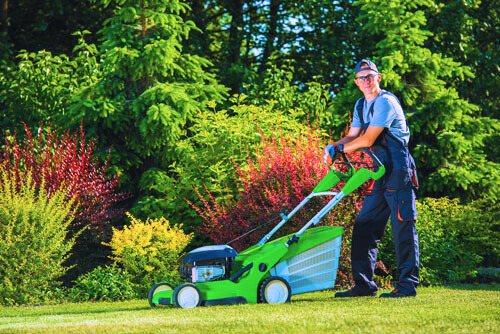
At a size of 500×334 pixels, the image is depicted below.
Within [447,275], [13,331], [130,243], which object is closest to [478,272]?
[447,275]

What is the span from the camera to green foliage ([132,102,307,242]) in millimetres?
10031

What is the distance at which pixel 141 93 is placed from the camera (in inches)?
460

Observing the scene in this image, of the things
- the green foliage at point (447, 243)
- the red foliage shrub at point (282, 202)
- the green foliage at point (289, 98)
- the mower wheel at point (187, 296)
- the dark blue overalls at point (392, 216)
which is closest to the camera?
the mower wheel at point (187, 296)

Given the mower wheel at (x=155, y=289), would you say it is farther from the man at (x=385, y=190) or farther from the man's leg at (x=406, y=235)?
the man's leg at (x=406, y=235)

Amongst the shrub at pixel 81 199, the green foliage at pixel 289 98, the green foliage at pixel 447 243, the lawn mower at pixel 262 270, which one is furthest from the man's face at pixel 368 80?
the green foliage at pixel 289 98

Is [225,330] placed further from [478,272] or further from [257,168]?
[478,272]

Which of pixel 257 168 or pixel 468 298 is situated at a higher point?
pixel 257 168

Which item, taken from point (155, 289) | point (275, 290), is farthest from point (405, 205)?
point (155, 289)

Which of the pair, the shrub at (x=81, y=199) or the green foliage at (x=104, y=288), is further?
the shrub at (x=81, y=199)

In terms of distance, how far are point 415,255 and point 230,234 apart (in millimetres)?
2813

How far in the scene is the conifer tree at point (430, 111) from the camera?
11.4 metres

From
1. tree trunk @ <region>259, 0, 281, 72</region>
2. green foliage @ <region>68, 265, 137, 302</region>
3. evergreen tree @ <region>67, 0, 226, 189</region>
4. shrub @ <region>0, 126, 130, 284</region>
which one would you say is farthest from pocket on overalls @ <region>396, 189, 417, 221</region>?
tree trunk @ <region>259, 0, 281, 72</region>

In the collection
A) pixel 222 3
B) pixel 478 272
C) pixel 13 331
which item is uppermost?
pixel 222 3

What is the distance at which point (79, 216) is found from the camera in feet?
30.8
